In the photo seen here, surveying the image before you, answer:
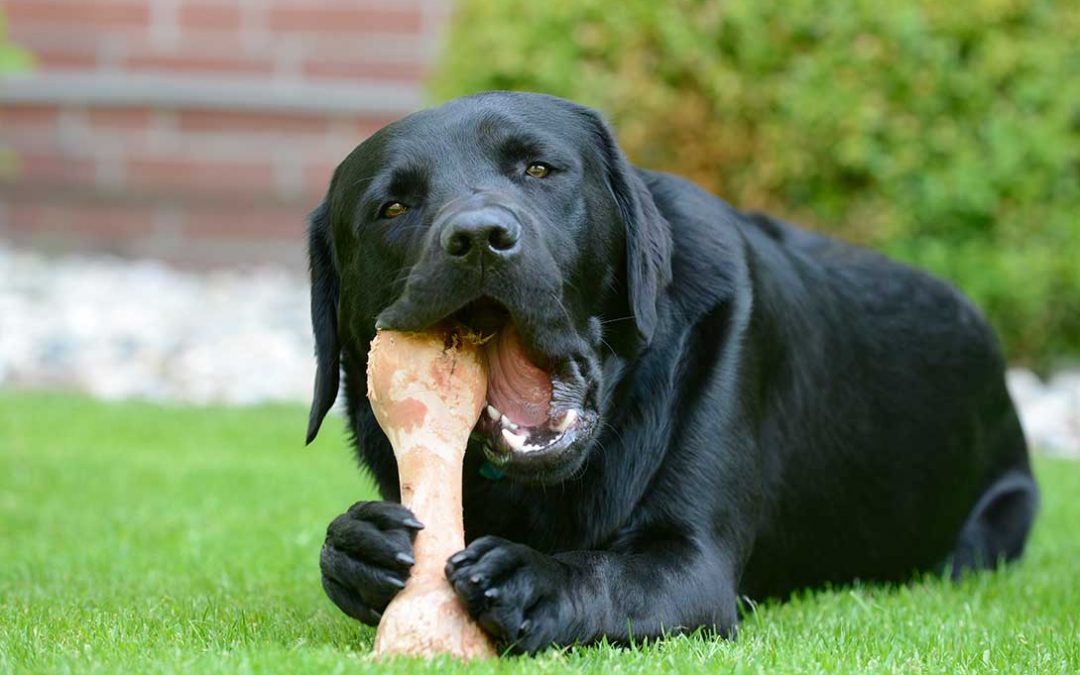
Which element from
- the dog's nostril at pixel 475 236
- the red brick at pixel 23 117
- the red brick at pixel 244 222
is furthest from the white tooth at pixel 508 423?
the red brick at pixel 23 117

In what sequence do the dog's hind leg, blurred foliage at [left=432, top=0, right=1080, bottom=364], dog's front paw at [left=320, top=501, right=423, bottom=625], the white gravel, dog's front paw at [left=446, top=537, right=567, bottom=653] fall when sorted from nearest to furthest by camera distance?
dog's front paw at [left=446, top=537, right=567, bottom=653] < dog's front paw at [left=320, top=501, right=423, bottom=625] < the dog's hind leg < blurred foliage at [left=432, top=0, right=1080, bottom=364] < the white gravel

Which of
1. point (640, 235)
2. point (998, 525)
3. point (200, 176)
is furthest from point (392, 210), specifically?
point (200, 176)

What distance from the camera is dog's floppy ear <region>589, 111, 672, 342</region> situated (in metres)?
3.44

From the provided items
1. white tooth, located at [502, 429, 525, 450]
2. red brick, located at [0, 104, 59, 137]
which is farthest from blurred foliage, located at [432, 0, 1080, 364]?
white tooth, located at [502, 429, 525, 450]

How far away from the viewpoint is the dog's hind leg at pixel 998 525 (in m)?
4.79

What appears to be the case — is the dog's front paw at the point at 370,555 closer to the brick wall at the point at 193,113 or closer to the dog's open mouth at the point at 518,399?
the dog's open mouth at the point at 518,399

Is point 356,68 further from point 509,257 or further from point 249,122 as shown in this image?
point 509,257

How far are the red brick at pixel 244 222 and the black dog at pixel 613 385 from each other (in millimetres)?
8151

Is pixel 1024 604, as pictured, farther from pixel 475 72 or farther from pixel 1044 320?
pixel 475 72

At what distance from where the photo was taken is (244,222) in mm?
12234

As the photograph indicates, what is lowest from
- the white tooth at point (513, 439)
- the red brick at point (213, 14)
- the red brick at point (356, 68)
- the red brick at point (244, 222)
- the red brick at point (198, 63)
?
the red brick at point (244, 222)

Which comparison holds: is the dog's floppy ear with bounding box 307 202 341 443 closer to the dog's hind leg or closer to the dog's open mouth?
the dog's open mouth

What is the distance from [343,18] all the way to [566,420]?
376 inches

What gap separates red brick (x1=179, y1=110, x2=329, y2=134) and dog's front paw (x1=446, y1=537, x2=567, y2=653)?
961cm
